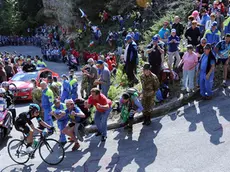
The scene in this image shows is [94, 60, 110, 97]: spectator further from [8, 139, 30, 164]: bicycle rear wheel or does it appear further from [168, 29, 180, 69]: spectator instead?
[8, 139, 30, 164]: bicycle rear wheel

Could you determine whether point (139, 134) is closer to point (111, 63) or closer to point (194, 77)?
point (194, 77)

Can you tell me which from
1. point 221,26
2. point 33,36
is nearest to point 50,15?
point 33,36

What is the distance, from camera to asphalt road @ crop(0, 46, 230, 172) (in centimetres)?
799

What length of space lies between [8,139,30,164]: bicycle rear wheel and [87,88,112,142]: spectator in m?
2.11

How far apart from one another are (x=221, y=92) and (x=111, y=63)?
294 inches

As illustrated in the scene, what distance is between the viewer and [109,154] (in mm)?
9148

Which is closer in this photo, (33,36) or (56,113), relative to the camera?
(56,113)

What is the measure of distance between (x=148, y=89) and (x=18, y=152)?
404 cm

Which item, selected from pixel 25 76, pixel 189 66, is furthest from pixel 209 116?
pixel 25 76

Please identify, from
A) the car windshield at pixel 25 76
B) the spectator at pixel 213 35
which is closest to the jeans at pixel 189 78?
the spectator at pixel 213 35

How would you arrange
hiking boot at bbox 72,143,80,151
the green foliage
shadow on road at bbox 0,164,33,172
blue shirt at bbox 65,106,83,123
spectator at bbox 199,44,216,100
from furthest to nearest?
the green foliage
spectator at bbox 199,44,216,100
hiking boot at bbox 72,143,80,151
blue shirt at bbox 65,106,83,123
shadow on road at bbox 0,164,33,172

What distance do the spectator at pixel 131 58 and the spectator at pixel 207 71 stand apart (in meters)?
2.41

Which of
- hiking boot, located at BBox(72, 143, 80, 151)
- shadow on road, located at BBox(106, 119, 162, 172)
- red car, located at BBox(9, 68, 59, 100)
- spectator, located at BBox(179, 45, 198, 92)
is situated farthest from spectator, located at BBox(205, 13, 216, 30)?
red car, located at BBox(9, 68, 59, 100)

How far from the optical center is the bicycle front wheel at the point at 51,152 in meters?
8.94
